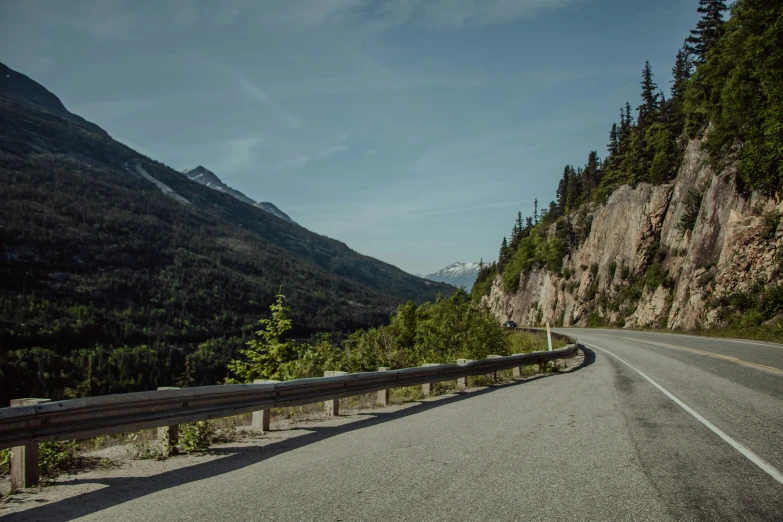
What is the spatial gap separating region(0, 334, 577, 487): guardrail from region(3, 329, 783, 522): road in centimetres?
62

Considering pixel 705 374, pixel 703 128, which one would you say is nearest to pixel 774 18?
pixel 703 128

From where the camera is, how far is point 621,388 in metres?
11.1

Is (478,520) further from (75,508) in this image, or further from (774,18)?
(774,18)

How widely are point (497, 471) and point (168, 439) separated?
4067mm

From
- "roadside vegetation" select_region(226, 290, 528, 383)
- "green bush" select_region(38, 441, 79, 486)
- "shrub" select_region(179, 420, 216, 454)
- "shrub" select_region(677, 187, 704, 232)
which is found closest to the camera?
"green bush" select_region(38, 441, 79, 486)

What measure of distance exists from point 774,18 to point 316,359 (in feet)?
123

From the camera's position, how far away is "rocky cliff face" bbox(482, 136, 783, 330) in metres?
31.4

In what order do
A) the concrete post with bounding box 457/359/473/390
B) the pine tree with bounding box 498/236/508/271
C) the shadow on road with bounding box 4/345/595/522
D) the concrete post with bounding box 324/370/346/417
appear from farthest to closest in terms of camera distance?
1. the pine tree with bounding box 498/236/508/271
2. the concrete post with bounding box 457/359/473/390
3. the concrete post with bounding box 324/370/346/417
4. the shadow on road with bounding box 4/345/595/522

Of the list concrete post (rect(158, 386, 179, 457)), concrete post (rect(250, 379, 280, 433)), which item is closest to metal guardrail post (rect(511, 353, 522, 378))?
concrete post (rect(250, 379, 280, 433))

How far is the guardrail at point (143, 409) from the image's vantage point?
4652 millimetres

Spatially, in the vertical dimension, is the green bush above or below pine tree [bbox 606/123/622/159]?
below

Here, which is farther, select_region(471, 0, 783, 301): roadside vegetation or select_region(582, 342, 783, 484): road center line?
select_region(471, 0, 783, 301): roadside vegetation

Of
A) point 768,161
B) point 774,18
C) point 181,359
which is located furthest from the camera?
point 181,359

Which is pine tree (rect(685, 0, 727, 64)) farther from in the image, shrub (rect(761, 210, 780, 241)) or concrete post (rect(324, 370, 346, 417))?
concrete post (rect(324, 370, 346, 417))
